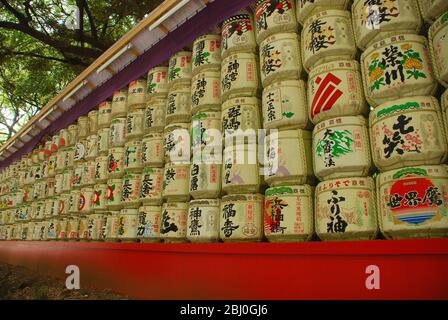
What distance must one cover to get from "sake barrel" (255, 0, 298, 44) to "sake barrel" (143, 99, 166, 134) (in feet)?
5.25

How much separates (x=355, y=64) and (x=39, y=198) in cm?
699

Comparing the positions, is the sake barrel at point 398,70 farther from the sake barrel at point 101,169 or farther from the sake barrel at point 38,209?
the sake barrel at point 38,209

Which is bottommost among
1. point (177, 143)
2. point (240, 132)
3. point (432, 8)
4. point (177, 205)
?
point (177, 205)

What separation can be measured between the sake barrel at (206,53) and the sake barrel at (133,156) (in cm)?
127

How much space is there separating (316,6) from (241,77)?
90 centimetres

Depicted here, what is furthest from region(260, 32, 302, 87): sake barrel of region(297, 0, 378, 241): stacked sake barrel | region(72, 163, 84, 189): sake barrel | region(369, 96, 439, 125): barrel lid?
region(72, 163, 84, 189): sake barrel

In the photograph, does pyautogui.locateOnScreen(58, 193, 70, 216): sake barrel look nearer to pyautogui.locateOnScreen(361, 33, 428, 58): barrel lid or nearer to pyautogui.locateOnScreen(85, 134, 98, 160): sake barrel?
pyautogui.locateOnScreen(85, 134, 98, 160): sake barrel

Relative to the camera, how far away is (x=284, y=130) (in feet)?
9.58

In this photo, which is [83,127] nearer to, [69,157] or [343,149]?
[69,157]

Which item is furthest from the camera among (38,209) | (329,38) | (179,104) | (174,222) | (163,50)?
(38,209)

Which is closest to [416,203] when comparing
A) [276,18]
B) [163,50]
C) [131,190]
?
[276,18]

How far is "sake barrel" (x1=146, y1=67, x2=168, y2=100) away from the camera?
444 cm

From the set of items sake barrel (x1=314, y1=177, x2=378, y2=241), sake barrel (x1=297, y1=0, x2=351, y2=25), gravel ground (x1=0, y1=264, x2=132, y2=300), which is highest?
sake barrel (x1=297, y1=0, x2=351, y2=25)

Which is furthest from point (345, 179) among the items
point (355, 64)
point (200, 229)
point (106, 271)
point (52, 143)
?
point (52, 143)
